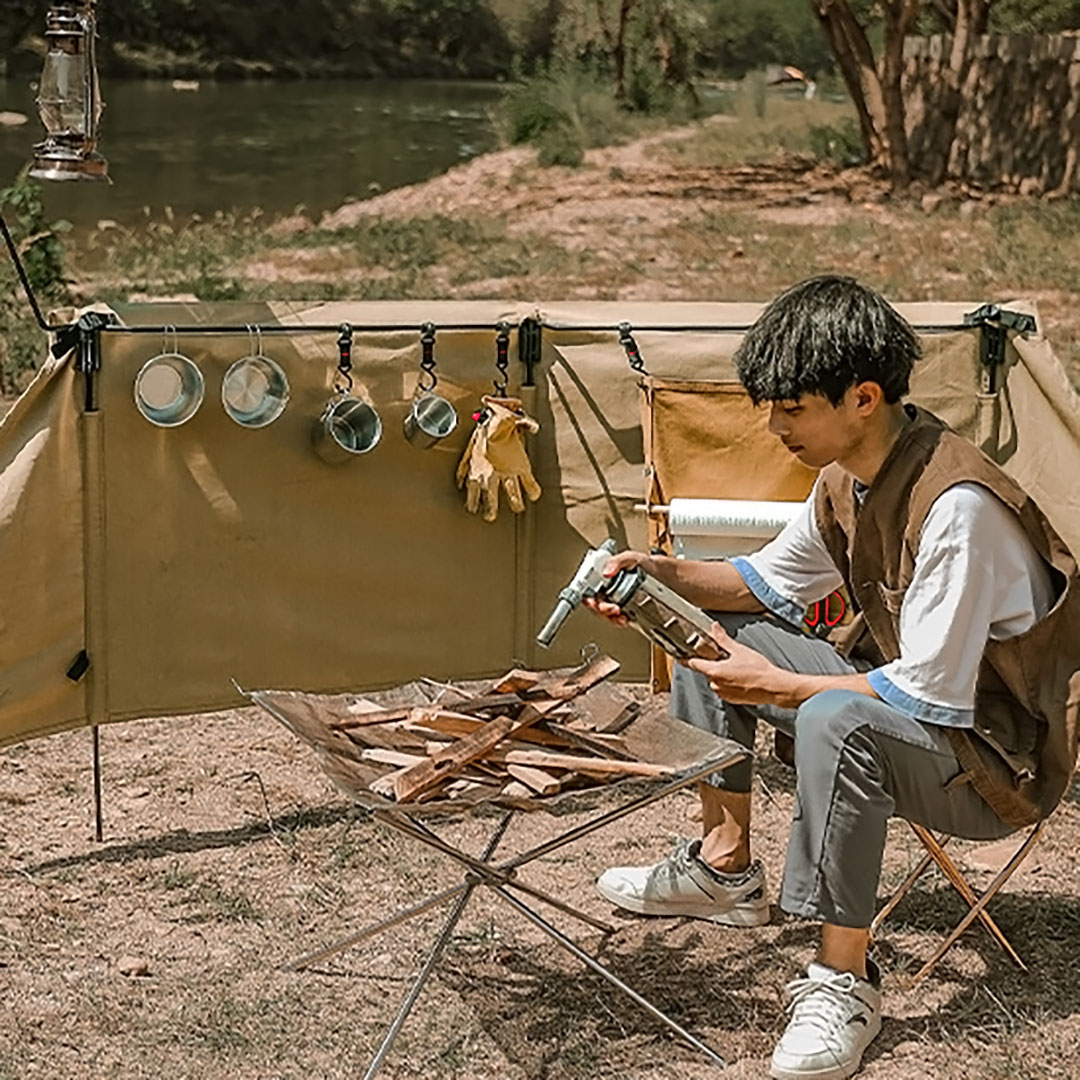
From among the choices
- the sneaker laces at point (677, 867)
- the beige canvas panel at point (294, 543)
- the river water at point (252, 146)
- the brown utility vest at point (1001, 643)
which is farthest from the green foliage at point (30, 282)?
the river water at point (252, 146)

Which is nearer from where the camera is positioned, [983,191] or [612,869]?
[612,869]

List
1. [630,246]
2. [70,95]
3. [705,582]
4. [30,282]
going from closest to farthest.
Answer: [705,582] < [70,95] < [30,282] < [630,246]

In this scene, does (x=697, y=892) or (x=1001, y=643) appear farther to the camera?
(x=697, y=892)

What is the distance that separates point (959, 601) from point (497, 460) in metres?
1.44

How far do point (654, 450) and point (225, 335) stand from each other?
949mm

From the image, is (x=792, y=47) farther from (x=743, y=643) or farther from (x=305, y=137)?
(x=743, y=643)

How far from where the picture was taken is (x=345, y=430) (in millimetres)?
4250

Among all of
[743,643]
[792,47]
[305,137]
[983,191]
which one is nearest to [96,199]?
[983,191]

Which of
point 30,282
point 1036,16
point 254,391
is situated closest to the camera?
point 254,391

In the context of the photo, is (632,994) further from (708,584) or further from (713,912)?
(708,584)

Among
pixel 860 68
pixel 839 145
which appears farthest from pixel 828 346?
pixel 839 145

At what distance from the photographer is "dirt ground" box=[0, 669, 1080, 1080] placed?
3.35m

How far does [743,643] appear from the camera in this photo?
3.66 m

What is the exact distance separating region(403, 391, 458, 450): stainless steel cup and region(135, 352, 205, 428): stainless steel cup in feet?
1.51
